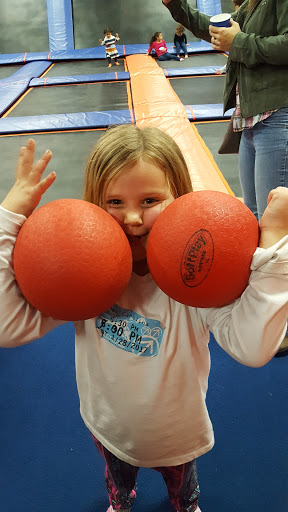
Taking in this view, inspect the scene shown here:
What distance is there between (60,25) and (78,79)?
12.9ft

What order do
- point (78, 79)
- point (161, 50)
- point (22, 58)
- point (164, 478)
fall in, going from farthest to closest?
point (22, 58), point (161, 50), point (78, 79), point (164, 478)

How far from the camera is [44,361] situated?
212cm

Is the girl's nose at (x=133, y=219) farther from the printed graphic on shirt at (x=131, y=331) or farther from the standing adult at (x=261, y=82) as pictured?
the standing adult at (x=261, y=82)

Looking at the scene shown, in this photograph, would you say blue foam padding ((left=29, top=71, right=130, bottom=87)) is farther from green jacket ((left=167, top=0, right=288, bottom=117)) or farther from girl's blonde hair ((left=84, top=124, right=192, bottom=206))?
girl's blonde hair ((left=84, top=124, right=192, bottom=206))

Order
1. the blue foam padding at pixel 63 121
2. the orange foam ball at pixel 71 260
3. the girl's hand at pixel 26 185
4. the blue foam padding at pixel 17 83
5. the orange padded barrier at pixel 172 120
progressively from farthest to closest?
the blue foam padding at pixel 17 83
the blue foam padding at pixel 63 121
the orange padded barrier at pixel 172 120
the girl's hand at pixel 26 185
the orange foam ball at pixel 71 260

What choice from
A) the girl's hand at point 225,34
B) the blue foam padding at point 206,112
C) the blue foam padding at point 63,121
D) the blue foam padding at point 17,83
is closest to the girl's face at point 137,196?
the girl's hand at point 225,34

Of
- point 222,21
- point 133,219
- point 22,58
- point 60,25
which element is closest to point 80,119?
point 222,21

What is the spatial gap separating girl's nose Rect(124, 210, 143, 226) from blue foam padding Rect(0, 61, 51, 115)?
5.66 metres

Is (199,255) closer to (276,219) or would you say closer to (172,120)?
(276,219)

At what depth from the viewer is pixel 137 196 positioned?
0.88 m

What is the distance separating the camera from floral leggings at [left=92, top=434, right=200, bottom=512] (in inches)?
46.4

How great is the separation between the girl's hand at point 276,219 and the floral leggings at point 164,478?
30.1 inches

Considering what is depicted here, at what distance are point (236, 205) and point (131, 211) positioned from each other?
0.77 ft

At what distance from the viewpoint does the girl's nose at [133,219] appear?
846 millimetres
